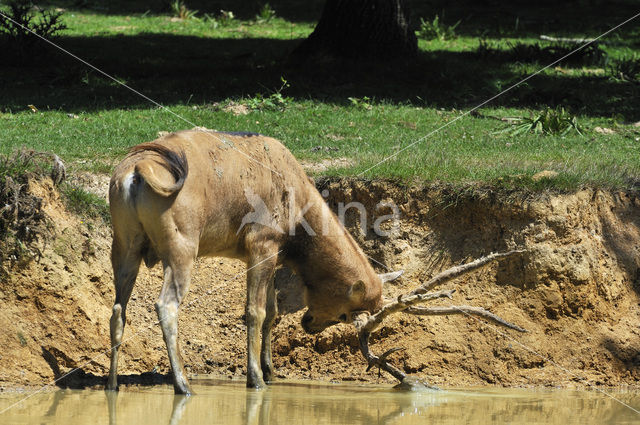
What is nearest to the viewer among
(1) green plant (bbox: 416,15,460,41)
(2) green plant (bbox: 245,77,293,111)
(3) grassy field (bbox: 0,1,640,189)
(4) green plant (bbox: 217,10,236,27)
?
(3) grassy field (bbox: 0,1,640,189)

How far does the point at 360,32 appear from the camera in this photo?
17.8m

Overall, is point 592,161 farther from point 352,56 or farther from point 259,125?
point 352,56

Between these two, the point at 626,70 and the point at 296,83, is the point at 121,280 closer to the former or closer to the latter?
the point at 296,83

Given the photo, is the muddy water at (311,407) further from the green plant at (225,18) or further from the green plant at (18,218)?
the green plant at (225,18)

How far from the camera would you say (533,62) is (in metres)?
19.0

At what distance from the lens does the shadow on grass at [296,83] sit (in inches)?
645

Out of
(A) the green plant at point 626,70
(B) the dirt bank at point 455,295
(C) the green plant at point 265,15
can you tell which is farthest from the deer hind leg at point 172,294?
(C) the green plant at point 265,15

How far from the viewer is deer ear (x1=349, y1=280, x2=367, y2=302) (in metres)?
9.28

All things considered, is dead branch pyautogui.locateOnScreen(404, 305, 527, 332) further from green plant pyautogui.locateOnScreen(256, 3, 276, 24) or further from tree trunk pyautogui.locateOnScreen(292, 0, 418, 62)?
green plant pyautogui.locateOnScreen(256, 3, 276, 24)

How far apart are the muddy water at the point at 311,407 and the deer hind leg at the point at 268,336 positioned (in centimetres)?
35

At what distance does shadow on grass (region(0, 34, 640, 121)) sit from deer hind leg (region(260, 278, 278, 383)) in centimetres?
684

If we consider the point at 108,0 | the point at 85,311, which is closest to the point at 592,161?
the point at 85,311

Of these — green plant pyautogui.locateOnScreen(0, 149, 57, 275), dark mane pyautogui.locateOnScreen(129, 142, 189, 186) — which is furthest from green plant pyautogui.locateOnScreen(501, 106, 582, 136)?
green plant pyautogui.locateOnScreen(0, 149, 57, 275)

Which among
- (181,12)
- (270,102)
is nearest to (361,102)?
(270,102)
